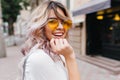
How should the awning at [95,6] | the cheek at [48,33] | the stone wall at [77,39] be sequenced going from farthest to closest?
the stone wall at [77,39], the awning at [95,6], the cheek at [48,33]

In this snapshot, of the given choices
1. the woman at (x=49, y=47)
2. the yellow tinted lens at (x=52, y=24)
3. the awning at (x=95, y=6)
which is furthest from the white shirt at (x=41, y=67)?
the awning at (x=95, y=6)

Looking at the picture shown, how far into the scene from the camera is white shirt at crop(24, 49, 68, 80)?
142 centimetres

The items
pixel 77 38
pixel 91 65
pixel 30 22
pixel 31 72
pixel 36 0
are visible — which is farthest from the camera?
pixel 36 0

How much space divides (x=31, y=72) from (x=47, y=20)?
28cm

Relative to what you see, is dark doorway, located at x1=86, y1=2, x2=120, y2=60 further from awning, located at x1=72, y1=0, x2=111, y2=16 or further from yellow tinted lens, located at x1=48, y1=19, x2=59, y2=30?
yellow tinted lens, located at x1=48, y1=19, x2=59, y2=30

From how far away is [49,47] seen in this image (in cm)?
152

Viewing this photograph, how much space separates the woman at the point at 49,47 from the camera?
4.69ft

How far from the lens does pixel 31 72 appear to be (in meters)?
1.42

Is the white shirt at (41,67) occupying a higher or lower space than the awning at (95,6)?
lower

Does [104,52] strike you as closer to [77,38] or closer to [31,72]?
[77,38]

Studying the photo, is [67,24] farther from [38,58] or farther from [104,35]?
[104,35]

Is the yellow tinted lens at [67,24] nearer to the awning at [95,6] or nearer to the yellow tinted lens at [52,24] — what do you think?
the yellow tinted lens at [52,24]

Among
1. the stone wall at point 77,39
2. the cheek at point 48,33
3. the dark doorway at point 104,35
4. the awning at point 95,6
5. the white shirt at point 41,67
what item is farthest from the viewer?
the stone wall at point 77,39

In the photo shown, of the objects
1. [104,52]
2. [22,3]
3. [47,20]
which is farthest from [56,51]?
[22,3]
